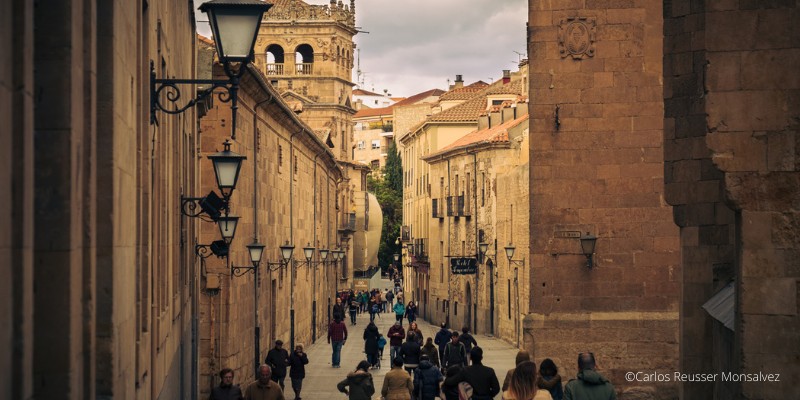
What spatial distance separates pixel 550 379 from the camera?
9.72m

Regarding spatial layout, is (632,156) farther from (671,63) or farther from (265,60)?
(265,60)

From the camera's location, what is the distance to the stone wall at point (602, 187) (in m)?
14.2

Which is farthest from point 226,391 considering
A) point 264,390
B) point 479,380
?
point 479,380

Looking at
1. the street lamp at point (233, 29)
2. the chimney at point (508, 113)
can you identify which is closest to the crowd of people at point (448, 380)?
the street lamp at point (233, 29)

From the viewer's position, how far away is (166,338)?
329 inches

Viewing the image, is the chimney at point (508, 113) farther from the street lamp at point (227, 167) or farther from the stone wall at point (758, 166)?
the stone wall at point (758, 166)

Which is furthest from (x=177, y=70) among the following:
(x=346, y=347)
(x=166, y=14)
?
(x=346, y=347)

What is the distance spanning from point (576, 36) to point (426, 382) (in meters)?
6.42

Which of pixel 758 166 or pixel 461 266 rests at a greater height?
pixel 758 166

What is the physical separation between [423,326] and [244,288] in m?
28.4

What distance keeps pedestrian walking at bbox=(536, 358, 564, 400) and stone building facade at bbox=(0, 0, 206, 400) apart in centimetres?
454

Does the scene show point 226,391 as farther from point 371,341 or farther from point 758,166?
point 371,341

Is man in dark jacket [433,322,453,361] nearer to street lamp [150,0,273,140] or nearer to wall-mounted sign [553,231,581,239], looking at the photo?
wall-mounted sign [553,231,581,239]

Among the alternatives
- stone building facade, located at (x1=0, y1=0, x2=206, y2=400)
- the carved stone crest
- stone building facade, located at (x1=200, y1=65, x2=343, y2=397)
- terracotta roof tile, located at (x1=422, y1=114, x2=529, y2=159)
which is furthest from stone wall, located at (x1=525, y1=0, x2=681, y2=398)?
terracotta roof tile, located at (x1=422, y1=114, x2=529, y2=159)
